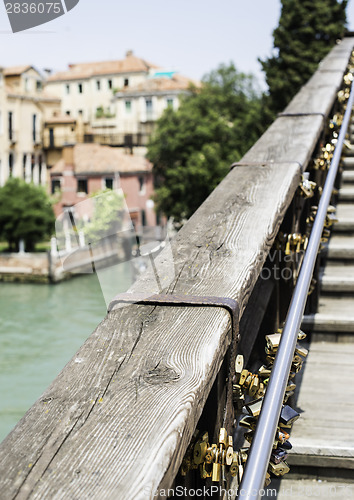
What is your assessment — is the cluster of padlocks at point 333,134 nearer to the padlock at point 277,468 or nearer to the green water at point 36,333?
the padlock at point 277,468

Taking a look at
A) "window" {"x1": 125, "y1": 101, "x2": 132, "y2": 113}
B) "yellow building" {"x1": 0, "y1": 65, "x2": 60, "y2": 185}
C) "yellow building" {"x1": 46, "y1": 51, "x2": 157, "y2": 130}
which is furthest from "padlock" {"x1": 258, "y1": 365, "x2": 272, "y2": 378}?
"yellow building" {"x1": 46, "y1": 51, "x2": 157, "y2": 130}

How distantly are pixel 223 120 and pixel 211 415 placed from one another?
96.5 ft

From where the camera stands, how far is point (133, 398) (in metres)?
0.94

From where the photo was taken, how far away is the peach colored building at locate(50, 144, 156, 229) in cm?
3566

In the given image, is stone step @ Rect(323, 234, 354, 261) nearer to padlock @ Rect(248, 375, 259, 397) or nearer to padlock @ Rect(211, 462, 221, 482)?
padlock @ Rect(248, 375, 259, 397)

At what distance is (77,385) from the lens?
96cm

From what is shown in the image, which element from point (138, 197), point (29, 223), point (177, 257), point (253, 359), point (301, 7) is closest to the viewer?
point (177, 257)

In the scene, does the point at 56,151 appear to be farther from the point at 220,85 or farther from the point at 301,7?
the point at 301,7

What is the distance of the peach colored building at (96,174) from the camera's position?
35.7 meters

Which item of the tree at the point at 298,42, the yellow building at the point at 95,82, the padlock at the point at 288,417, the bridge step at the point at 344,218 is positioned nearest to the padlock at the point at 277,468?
the padlock at the point at 288,417

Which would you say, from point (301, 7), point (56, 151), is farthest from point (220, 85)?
point (301, 7)

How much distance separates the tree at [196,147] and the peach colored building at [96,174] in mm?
5069

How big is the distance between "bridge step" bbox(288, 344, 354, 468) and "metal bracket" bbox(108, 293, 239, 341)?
765 millimetres

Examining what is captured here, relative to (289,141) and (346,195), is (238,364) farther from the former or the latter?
(346,195)
